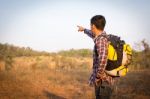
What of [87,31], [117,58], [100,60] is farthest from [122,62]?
[87,31]

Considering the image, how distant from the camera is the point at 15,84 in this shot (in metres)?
12.9

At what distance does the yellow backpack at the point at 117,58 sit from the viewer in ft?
15.9

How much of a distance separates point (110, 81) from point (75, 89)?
29.0 feet

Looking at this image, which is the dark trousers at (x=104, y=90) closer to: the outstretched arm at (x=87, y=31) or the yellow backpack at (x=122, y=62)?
the yellow backpack at (x=122, y=62)

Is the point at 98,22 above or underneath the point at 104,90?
above

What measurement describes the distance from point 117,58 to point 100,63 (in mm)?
267

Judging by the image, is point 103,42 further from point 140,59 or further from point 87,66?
point 87,66

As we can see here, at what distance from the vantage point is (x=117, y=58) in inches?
190

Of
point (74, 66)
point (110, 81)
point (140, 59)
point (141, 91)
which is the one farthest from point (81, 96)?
point (74, 66)

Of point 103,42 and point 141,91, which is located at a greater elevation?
point 103,42

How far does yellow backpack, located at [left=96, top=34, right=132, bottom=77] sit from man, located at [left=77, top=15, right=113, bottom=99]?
0.29 ft

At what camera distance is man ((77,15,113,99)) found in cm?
478

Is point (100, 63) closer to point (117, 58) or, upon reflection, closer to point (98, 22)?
point (117, 58)

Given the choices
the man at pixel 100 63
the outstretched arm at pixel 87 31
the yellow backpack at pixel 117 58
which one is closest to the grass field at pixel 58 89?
the outstretched arm at pixel 87 31
